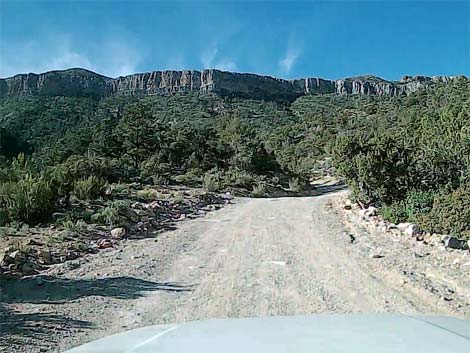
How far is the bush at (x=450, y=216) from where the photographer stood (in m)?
10.6

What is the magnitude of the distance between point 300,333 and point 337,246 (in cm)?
786

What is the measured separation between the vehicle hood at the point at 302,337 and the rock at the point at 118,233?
8205mm

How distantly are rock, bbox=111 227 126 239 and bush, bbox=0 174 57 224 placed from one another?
211cm

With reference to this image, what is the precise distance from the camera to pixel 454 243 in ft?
31.6

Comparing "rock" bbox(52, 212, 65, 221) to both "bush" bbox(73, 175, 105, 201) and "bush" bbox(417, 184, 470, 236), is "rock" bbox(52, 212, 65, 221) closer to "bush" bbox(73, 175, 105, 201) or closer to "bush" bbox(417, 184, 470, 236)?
"bush" bbox(73, 175, 105, 201)

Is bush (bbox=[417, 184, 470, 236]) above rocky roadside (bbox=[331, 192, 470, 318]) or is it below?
above

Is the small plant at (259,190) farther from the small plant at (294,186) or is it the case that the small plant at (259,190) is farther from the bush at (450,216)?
the bush at (450,216)

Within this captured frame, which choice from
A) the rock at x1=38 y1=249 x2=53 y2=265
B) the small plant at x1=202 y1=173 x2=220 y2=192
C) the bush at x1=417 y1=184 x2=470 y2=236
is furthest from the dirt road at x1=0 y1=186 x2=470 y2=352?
the small plant at x1=202 y1=173 x2=220 y2=192

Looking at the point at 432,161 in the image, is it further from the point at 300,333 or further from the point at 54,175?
the point at 300,333

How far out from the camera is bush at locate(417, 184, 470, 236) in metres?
10.6

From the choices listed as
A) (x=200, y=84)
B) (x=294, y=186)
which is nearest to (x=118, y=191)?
(x=294, y=186)

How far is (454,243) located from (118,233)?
22.5 feet

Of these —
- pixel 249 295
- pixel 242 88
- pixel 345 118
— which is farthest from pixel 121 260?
pixel 242 88

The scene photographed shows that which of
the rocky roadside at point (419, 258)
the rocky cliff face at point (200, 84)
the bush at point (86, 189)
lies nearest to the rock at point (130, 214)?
the bush at point (86, 189)
